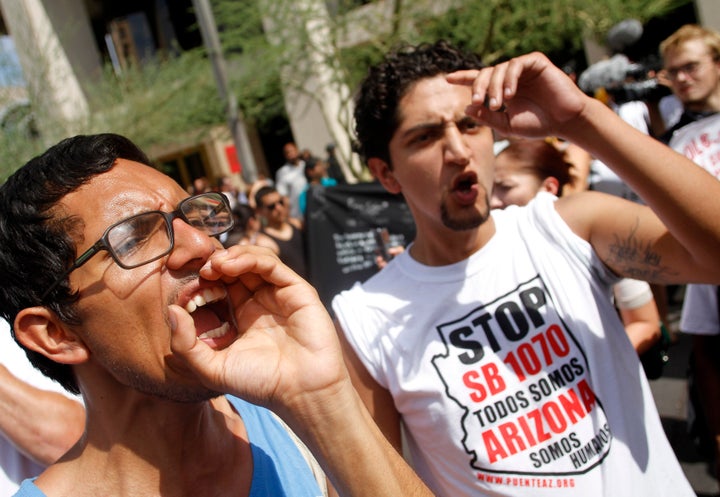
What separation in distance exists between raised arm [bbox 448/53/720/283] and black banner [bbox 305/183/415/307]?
2.95 meters

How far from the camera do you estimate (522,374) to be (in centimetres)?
189

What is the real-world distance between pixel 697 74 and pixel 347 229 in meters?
2.63

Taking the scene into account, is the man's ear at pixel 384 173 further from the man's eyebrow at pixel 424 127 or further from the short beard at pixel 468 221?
the short beard at pixel 468 221

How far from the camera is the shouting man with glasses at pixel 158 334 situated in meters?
1.44

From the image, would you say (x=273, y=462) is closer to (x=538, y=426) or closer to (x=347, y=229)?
(x=538, y=426)

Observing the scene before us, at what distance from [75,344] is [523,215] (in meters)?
1.39

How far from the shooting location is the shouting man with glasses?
144 centimetres

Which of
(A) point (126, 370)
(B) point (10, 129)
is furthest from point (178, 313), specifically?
(B) point (10, 129)

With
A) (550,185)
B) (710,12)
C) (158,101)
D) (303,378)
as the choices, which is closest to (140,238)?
(303,378)

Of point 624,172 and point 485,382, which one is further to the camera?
point 485,382

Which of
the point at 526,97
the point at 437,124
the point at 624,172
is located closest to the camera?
the point at 624,172

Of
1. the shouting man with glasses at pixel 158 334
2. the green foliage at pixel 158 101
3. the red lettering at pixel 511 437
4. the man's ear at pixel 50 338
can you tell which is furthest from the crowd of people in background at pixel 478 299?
the green foliage at pixel 158 101

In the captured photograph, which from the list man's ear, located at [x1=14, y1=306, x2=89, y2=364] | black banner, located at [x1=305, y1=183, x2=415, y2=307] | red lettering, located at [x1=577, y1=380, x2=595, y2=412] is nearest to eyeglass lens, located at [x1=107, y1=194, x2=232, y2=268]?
man's ear, located at [x1=14, y1=306, x2=89, y2=364]

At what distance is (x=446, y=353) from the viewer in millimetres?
1941
